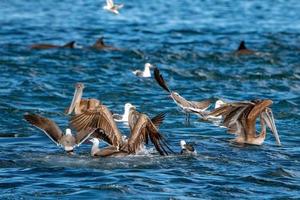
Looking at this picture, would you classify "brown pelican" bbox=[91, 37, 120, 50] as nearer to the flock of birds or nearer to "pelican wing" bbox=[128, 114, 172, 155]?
the flock of birds

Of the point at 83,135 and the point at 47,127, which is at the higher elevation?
the point at 47,127

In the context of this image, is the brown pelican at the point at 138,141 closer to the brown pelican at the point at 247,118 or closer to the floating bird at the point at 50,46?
the brown pelican at the point at 247,118

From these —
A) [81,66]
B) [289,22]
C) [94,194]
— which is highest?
[289,22]

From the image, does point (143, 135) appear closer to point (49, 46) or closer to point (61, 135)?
point (61, 135)

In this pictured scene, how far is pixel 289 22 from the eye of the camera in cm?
3077

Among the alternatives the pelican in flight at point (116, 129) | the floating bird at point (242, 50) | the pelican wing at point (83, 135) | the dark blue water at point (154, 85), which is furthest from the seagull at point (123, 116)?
→ the floating bird at point (242, 50)

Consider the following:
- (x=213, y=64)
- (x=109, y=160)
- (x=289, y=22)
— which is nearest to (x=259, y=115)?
(x=109, y=160)

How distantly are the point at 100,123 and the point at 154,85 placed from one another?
6.89 m

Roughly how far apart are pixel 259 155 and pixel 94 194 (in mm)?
3133

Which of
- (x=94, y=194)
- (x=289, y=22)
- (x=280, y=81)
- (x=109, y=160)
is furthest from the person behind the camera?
(x=289, y=22)

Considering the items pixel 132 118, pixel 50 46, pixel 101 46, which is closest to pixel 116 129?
pixel 132 118

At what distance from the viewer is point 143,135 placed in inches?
466

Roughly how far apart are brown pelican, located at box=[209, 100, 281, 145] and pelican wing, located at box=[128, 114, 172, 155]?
164 cm

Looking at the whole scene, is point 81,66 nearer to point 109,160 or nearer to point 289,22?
point 109,160
